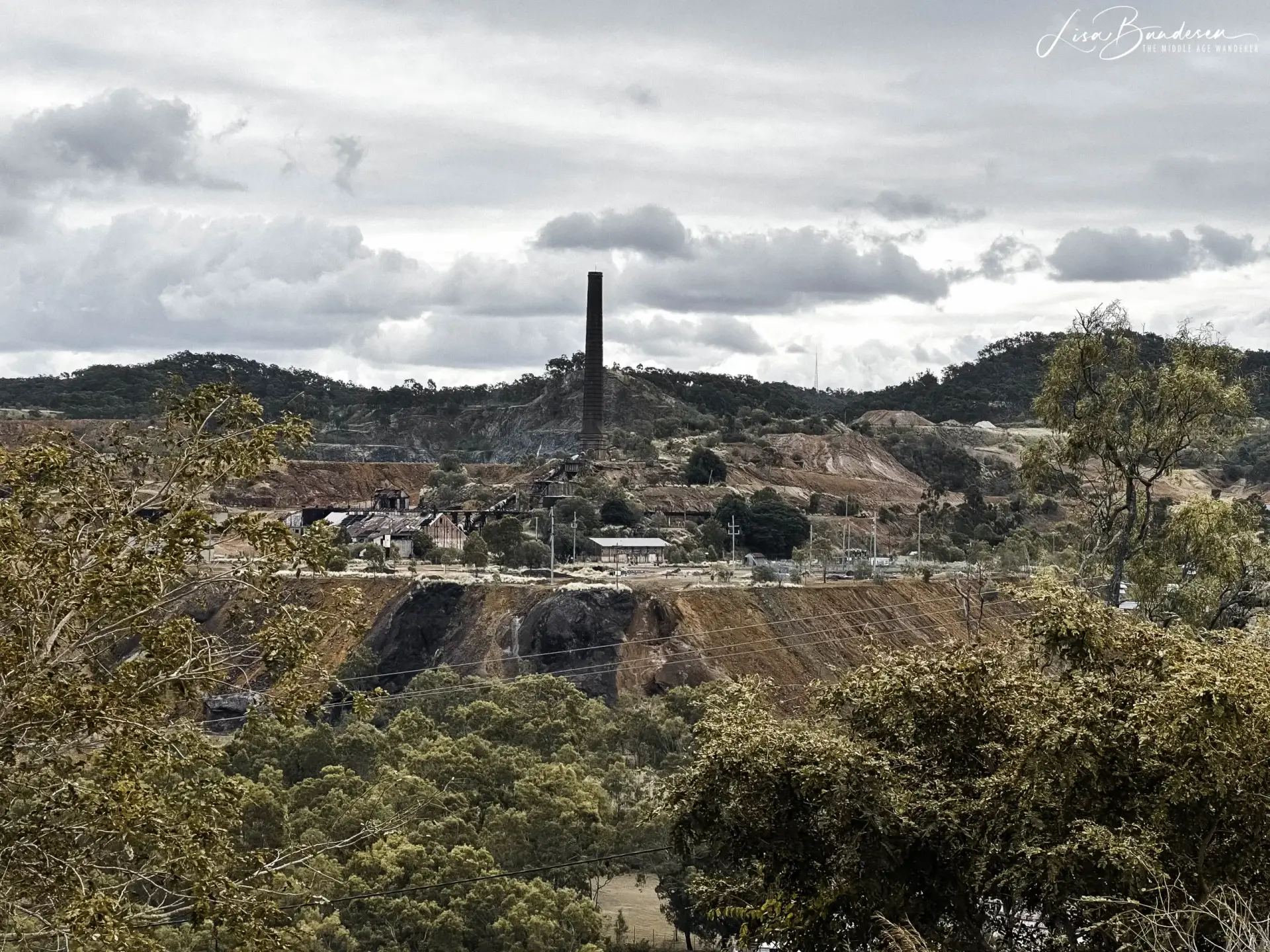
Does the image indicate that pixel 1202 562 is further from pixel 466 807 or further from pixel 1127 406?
pixel 466 807

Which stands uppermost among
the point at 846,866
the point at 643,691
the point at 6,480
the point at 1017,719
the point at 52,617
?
the point at 6,480

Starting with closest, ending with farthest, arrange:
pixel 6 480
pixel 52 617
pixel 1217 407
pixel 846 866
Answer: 1. pixel 52 617
2. pixel 6 480
3. pixel 846 866
4. pixel 1217 407

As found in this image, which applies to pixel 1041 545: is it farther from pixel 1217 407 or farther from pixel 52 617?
pixel 52 617

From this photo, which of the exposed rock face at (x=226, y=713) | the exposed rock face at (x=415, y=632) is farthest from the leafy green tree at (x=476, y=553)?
the exposed rock face at (x=226, y=713)

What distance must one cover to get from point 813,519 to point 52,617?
84.5 metres

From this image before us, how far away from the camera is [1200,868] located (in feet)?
42.0

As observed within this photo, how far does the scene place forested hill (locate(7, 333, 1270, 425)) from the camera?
15938cm

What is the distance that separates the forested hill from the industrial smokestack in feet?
103

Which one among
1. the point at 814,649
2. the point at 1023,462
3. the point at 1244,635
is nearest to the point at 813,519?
the point at 814,649

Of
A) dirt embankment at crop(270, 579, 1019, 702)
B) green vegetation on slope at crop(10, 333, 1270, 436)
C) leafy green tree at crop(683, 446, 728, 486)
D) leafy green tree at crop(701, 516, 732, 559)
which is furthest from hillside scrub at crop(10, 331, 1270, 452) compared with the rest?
dirt embankment at crop(270, 579, 1019, 702)

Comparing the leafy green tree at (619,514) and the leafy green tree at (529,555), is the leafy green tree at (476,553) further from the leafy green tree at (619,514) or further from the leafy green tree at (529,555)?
the leafy green tree at (619,514)

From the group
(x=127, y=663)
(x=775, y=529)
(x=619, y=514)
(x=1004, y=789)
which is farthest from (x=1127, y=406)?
(x=619, y=514)

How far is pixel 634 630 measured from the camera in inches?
2250

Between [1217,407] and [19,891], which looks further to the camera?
[1217,407]
